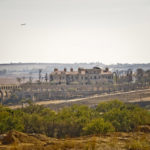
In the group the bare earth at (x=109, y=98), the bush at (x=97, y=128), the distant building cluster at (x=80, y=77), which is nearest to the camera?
the bush at (x=97, y=128)

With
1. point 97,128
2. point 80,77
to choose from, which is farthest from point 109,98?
point 97,128

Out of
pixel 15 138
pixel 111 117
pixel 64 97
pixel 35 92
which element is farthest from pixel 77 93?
pixel 15 138

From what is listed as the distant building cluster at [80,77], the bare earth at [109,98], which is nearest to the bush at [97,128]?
the bare earth at [109,98]

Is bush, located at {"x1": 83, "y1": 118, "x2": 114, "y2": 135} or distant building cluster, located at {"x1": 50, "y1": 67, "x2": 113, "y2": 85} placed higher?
distant building cluster, located at {"x1": 50, "y1": 67, "x2": 113, "y2": 85}

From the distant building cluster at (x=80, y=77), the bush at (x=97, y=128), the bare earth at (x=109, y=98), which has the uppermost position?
the distant building cluster at (x=80, y=77)

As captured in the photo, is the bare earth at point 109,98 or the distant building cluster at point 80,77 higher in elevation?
the distant building cluster at point 80,77

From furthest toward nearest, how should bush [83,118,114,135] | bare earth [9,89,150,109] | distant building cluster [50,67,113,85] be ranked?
distant building cluster [50,67,113,85], bare earth [9,89,150,109], bush [83,118,114,135]

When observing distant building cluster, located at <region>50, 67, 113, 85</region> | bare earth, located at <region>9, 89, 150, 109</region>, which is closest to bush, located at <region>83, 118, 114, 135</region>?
bare earth, located at <region>9, 89, 150, 109</region>

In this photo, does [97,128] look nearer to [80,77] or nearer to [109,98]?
[109,98]

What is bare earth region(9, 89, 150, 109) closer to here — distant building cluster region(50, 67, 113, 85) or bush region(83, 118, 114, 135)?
distant building cluster region(50, 67, 113, 85)

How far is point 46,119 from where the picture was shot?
1467 inches

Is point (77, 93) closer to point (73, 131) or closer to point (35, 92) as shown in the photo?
point (35, 92)

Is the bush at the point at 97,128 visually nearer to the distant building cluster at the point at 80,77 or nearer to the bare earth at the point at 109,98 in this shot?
the bare earth at the point at 109,98

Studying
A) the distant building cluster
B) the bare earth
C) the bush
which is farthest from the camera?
the distant building cluster
